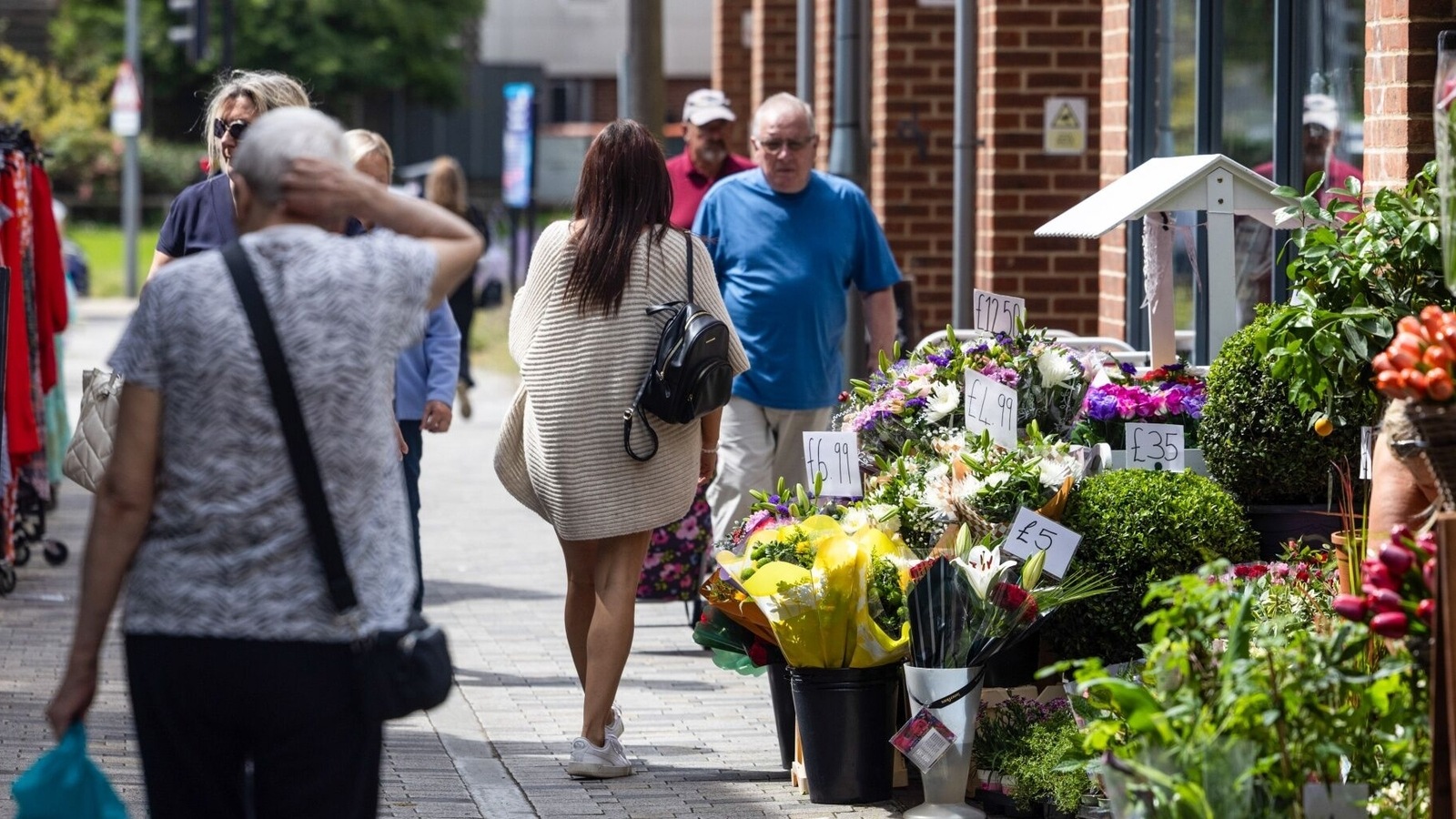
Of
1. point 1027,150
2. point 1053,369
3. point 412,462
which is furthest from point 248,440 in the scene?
point 1027,150

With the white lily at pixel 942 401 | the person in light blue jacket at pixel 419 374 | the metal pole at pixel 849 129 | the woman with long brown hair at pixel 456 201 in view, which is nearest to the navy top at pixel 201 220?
the person in light blue jacket at pixel 419 374

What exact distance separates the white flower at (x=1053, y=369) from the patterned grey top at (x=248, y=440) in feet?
9.34

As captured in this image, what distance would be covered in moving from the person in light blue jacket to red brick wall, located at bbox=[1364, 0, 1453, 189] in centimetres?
294

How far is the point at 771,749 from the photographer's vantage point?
6254 mm

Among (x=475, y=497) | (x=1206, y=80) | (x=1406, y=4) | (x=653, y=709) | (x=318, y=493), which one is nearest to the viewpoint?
(x=318, y=493)

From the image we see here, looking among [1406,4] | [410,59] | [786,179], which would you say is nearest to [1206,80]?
[786,179]

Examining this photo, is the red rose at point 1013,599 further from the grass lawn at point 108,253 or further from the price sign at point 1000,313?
the grass lawn at point 108,253

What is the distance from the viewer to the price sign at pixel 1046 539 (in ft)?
16.8

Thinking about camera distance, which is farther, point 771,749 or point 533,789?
point 771,749

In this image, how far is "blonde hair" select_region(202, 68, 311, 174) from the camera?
5.60 m

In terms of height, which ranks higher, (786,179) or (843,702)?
(786,179)

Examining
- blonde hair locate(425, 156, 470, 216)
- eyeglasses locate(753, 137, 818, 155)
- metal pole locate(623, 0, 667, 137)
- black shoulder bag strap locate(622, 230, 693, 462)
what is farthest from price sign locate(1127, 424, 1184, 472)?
metal pole locate(623, 0, 667, 137)

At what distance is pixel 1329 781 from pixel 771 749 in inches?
107

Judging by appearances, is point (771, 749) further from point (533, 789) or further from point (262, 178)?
point (262, 178)
